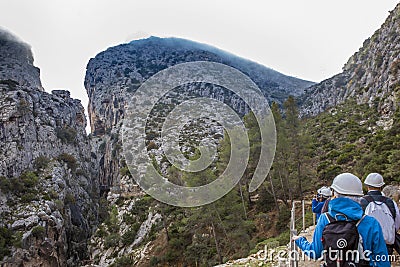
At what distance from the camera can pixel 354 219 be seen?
7.39ft

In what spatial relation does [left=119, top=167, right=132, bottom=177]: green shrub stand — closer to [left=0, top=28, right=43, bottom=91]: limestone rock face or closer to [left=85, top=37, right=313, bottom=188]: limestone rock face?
[left=85, top=37, right=313, bottom=188]: limestone rock face

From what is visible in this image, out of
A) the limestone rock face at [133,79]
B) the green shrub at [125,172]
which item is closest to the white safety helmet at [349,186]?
the green shrub at [125,172]

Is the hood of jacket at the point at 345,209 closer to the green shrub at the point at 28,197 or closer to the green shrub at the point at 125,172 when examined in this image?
the green shrub at the point at 28,197

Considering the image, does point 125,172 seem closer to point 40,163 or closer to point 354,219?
point 40,163

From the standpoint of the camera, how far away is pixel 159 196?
23781 mm

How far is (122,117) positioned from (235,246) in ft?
132

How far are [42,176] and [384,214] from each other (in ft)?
106

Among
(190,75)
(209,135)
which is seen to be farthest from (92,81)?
(209,135)

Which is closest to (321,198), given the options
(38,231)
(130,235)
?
(130,235)

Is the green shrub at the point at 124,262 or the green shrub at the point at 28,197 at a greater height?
the green shrub at the point at 28,197

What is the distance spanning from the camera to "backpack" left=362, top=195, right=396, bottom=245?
11.8ft

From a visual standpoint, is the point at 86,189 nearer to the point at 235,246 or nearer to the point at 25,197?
the point at 25,197

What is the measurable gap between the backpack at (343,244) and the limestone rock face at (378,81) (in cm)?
2340

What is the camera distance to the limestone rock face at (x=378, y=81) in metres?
24.7
